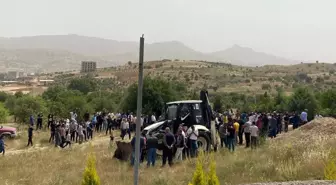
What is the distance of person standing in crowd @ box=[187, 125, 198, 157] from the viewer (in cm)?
1734

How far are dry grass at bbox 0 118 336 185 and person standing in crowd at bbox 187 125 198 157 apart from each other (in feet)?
3.19

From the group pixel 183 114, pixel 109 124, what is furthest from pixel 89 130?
pixel 183 114

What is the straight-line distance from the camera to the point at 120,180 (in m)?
13.7

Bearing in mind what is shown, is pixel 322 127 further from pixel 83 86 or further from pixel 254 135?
pixel 83 86

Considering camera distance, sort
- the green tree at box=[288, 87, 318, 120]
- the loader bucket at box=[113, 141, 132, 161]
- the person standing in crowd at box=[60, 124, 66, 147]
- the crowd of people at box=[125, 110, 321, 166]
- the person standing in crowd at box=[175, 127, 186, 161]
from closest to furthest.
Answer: the crowd of people at box=[125, 110, 321, 166] < the person standing in crowd at box=[175, 127, 186, 161] < the loader bucket at box=[113, 141, 132, 161] < the person standing in crowd at box=[60, 124, 66, 147] < the green tree at box=[288, 87, 318, 120]

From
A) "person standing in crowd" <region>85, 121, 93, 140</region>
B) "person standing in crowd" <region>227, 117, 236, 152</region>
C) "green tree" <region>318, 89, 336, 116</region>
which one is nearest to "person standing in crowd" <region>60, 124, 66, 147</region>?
"person standing in crowd" <region>85, 121, 93, 140</region>

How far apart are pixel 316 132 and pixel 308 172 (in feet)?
27.5

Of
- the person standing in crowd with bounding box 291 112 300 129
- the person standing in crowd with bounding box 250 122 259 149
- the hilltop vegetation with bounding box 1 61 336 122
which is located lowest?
the hilltop vegetation with bounding box 1 61 336 122

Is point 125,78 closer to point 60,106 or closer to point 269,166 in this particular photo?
point 60,106

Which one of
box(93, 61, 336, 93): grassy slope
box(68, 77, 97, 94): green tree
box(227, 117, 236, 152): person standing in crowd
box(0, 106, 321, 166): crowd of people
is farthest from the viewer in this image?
box(93, 61, 336, 93): grassy slope

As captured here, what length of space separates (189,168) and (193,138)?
92.6 inches

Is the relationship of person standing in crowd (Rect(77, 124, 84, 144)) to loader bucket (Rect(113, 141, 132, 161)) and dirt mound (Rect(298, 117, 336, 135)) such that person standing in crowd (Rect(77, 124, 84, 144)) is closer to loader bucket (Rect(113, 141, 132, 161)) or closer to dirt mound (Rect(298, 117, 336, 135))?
loader bucket (Rect(113, 141, 132, 161))

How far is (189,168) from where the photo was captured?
15.2 m

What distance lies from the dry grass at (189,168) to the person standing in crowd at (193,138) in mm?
973
